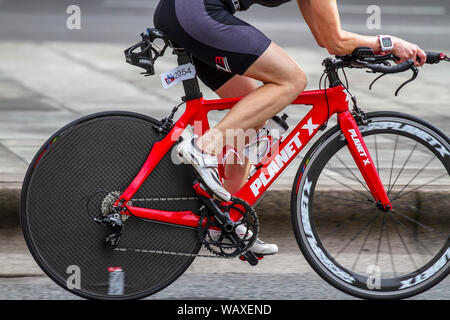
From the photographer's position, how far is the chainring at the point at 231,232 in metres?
3.96

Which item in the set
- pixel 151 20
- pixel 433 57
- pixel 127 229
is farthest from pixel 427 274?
pixel 151 20

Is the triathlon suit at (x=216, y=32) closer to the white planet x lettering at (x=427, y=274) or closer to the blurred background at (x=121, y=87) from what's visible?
the blurred background at (x=121, y=87)

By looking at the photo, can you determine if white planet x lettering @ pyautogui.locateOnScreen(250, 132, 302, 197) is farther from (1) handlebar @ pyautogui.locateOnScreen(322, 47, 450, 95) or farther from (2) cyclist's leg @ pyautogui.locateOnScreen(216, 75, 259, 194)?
Answer: (1) handlebar @ pyautogui.locateOnScreen(322, 47, 450, 95)

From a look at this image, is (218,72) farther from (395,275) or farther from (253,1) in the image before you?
(395,275)

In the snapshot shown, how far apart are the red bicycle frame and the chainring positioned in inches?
2.4

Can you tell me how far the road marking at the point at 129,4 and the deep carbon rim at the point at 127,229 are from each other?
1298 centimetres

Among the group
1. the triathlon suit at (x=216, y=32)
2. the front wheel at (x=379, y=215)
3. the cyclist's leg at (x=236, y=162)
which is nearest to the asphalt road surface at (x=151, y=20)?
the front wheel at (x=379, y=215)

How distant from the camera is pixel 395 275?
4.37 meters

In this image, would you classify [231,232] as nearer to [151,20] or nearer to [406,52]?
A: [406,52]

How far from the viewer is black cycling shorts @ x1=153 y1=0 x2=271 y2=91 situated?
370 centimetres

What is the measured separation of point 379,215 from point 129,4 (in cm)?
1268

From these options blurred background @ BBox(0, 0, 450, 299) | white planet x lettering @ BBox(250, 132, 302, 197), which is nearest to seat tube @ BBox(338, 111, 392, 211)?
white planet x lettering @ BBox(250, 132, 302, 197)

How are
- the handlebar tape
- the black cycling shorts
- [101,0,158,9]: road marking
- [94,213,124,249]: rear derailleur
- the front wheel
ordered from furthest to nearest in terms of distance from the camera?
[101,0,158,9]: road marking
the front wheel
[94,213,124,249]: rear derailleur
the handlebar tape
the black cycling shorts

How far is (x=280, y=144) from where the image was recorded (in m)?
4.02
